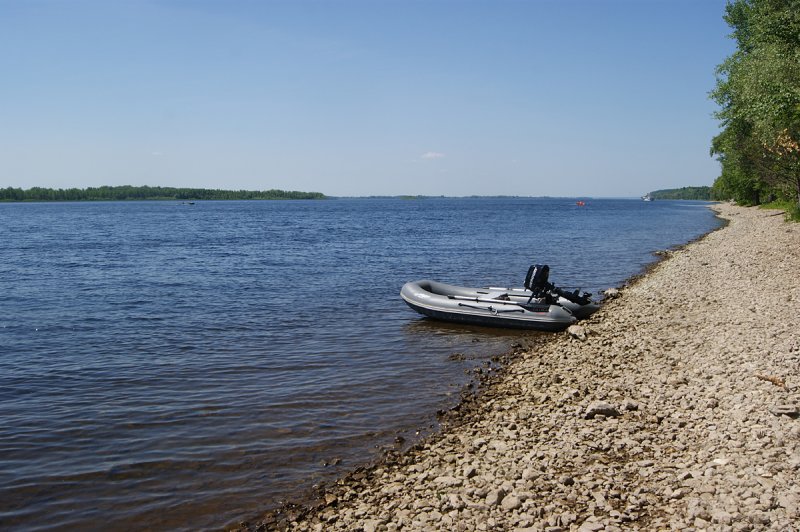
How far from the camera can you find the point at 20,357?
44.4 ft

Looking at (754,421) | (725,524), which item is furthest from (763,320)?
(725,524)

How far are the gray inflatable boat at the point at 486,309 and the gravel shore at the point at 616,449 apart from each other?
2575 mm

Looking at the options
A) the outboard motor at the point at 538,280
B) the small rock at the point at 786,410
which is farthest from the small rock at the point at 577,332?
the small rock at the point at 786,410

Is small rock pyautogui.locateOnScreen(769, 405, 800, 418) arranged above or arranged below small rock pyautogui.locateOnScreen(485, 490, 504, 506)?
above

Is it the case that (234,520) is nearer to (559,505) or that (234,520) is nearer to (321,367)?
(559,505)

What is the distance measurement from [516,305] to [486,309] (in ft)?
2.68

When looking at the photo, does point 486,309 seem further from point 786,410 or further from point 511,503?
point 511,503

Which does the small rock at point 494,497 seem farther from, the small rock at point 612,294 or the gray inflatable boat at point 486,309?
the small rock at point 612,294

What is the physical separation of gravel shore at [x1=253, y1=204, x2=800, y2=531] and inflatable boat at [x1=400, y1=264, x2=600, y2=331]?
8.76 feet

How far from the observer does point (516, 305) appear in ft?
53.7

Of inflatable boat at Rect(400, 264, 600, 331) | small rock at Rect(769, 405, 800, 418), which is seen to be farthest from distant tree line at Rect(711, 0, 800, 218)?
small rock at Rect(769, 405, 800, 418)

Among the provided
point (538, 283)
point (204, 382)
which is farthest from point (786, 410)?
Result: point (204, 382)

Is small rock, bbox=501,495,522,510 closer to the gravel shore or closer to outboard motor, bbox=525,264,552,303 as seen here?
the gravel shore

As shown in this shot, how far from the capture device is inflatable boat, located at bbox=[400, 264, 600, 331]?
1592 cm
